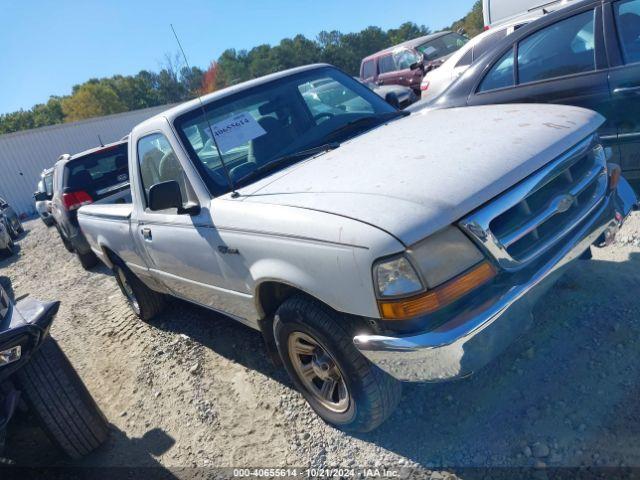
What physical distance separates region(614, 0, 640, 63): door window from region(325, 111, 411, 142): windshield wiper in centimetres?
181

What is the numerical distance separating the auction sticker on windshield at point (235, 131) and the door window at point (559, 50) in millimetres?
2596

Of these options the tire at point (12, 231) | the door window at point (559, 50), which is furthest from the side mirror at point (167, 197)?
the tire at point (12, 231)

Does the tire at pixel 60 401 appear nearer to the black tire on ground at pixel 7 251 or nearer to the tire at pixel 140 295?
the tire at pixel 140 295

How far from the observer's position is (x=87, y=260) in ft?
24.6

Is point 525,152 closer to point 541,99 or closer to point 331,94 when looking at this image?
point 331,94

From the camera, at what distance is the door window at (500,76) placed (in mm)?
4168

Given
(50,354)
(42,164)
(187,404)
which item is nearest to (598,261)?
(187,404)

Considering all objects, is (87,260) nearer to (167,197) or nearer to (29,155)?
(167,197)

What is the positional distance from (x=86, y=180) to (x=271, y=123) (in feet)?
16.4

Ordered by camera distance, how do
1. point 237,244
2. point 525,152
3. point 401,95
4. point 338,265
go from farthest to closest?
point 401,95 → point 237,244 → point 525,152 → point 338,265

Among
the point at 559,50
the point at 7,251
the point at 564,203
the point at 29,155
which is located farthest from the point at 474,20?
the point at 564,203

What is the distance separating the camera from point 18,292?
764cm

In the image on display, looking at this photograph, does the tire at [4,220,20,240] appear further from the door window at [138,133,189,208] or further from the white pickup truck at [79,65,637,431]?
the white pickup truck at [79,65,637,431]

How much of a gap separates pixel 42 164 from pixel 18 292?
18.5 meters
